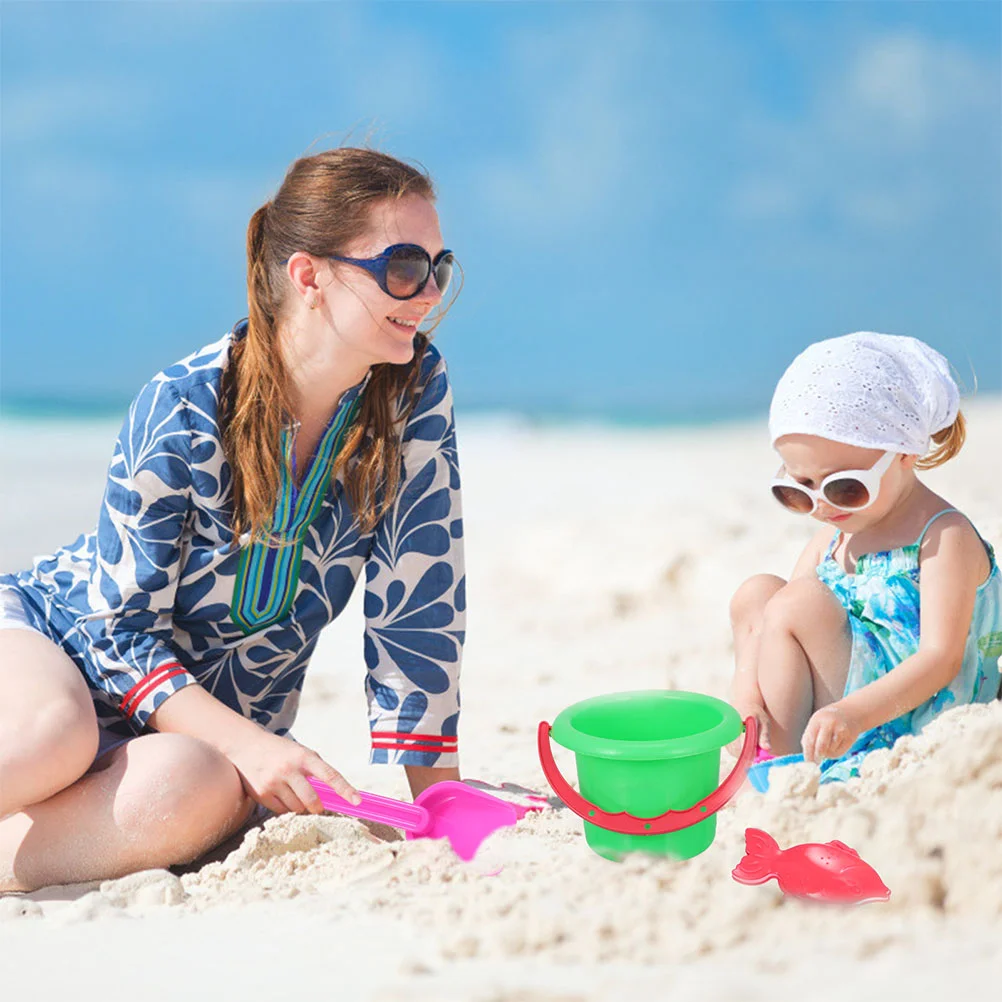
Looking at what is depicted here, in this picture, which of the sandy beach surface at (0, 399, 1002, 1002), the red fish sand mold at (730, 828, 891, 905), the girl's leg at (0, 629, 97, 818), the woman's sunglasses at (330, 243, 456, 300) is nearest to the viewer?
the sandy beach surface at (0, 399, 1002, 1002)

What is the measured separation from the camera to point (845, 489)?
2.09 meters

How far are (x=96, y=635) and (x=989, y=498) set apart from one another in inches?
130

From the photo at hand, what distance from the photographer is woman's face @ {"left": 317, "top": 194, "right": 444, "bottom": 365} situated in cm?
201

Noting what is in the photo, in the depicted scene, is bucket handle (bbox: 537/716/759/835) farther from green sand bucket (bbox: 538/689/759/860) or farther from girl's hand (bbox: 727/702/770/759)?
girl's hand (bbox: 727/702/770/759)

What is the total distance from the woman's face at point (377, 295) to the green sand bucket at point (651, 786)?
2.20ft

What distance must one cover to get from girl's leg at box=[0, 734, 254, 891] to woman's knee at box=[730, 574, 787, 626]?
3.16 ft

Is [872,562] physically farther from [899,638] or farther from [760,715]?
[760,715]

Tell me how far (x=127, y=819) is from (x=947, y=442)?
1520 mm

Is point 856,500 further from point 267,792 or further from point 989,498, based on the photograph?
point 989,498

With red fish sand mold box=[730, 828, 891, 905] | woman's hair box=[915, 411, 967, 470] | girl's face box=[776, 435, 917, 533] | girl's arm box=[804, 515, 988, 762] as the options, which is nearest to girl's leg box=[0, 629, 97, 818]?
red fish sand mold box=[730, 828, 891, 905]

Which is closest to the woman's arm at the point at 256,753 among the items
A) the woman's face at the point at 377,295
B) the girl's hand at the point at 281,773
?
the girl's hand at the point at 281,773

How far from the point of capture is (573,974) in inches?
49.6

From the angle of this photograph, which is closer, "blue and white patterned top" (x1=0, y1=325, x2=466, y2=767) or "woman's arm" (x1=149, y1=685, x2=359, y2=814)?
"woman's arm" (x1=149, y1=685, x2=359, y2=814)

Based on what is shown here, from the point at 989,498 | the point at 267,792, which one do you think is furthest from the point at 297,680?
the point at 989,498
